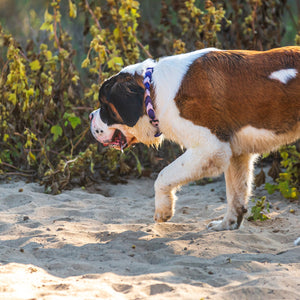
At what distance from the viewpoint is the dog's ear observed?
167 inches

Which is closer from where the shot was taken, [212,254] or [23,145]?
[212,254]

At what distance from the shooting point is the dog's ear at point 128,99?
4.24 metres

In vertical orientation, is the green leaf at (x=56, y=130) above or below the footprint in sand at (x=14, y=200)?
above

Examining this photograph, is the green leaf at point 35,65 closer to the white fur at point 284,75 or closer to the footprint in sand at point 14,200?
the footprint in sand at point 14,200

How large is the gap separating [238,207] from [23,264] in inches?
81.8

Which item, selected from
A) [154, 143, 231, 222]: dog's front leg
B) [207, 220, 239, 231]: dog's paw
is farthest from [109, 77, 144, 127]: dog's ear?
[207, 220, 239, 231]: dog's paw

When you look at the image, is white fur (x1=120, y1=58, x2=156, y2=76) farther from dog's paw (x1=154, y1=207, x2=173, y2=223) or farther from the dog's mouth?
dog's paw (x1=154, y1=207, x2=173, y2=223)

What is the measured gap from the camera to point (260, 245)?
4066mm

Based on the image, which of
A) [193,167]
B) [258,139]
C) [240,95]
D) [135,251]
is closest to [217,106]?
[240,95]

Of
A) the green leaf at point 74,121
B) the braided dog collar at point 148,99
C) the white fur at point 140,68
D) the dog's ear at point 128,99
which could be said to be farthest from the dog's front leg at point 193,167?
the green leaf at point 74,121

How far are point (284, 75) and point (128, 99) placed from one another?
51.9 inches

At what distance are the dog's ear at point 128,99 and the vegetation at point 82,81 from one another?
1.51m

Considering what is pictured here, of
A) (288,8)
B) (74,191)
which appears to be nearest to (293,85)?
(74,191)

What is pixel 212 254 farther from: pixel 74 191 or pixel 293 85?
pixel 74 191
